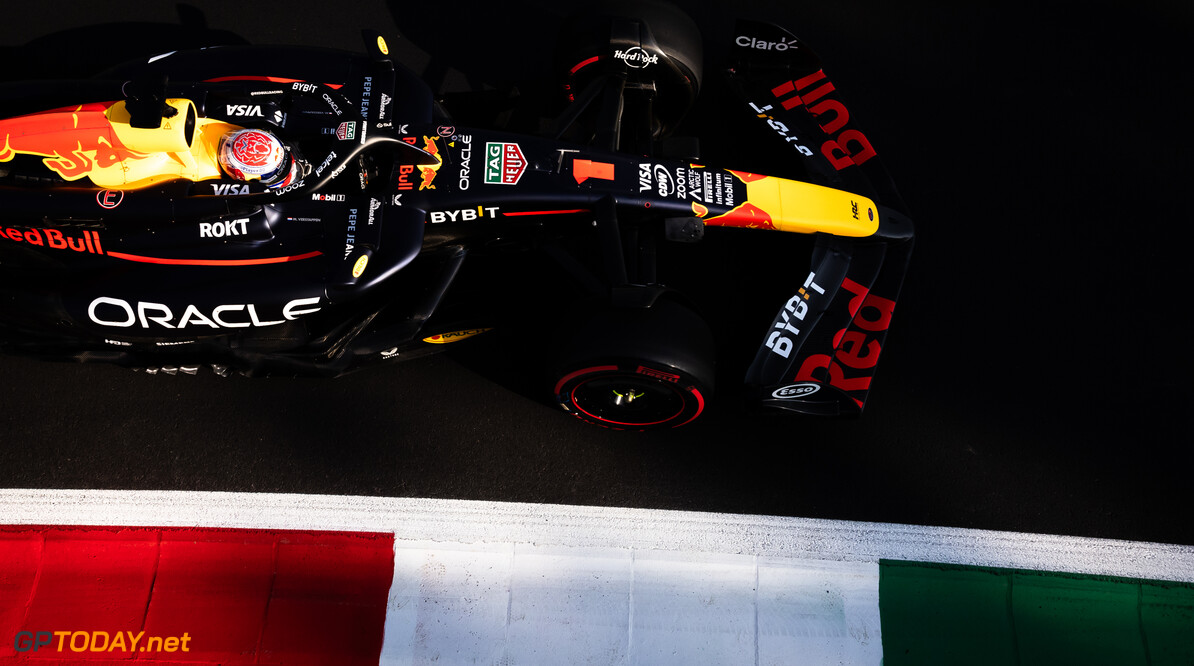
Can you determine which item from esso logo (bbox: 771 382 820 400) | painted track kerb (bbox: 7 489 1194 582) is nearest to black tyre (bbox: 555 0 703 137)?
esso logo (bbox: 771 382 820 400)

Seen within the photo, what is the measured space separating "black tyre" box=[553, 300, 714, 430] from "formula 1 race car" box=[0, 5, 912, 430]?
1cm

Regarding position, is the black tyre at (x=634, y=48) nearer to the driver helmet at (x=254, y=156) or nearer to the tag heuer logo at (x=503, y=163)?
the tag heuer logo at (x=503, y=163)

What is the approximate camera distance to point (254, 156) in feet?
9.58

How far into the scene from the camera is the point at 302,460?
12.5 ft

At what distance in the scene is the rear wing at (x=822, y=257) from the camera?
3.43 metres

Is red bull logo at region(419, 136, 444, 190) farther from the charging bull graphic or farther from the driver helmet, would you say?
the charging bull graphic

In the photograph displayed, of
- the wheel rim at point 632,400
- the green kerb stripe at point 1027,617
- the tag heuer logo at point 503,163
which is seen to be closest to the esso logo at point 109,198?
the tag heuer logo at point 503,163

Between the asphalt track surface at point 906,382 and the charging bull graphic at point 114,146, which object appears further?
the asphalt track surface at point 906,382

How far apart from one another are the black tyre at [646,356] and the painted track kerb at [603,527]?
666 millimetres

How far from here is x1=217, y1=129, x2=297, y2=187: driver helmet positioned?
292cm

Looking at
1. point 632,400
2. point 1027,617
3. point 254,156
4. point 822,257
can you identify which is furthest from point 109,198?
point 1027,617

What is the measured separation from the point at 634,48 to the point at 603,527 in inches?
92.6

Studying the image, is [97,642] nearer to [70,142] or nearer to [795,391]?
[70,142]

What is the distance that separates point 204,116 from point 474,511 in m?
2.13
